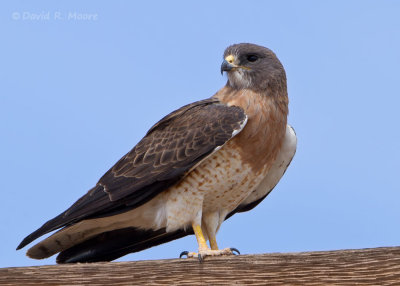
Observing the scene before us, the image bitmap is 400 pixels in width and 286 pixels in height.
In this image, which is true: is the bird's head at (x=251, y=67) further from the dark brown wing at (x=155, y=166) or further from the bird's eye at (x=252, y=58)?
the dark brown wing at (x=155, y=166)

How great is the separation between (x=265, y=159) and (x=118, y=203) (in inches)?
44.7

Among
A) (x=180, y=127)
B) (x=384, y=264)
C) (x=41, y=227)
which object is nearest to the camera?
(x=384, y=264)

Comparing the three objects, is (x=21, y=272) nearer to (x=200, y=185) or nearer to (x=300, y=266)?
(x=300, y=266)

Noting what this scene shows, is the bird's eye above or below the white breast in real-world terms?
above

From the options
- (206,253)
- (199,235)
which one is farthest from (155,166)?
(206,253)

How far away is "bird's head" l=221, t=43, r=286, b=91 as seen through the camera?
5.36 m

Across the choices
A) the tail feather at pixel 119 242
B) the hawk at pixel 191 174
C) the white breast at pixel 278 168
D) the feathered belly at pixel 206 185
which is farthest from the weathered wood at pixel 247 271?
the white breast at pixel 278 168

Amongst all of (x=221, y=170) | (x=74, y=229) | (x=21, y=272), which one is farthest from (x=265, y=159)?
(x=21, y=272)

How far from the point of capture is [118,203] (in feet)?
15.1

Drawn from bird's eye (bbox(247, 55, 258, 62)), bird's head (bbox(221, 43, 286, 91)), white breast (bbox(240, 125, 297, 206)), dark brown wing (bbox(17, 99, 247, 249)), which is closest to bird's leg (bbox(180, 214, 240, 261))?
dark brown wing (bbox(17, 99, 247, 249))

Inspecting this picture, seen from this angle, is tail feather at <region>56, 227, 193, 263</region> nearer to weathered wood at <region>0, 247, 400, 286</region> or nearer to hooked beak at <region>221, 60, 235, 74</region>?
hooked beak at <region>221, 60, 235, 74</region>

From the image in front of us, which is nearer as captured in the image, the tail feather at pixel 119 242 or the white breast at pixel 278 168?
the tail feather at pixel 119 242

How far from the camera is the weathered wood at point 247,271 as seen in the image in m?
3.24

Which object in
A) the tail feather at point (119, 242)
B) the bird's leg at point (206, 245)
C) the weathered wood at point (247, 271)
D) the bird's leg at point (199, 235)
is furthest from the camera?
the tail feather at point (119, 242)
